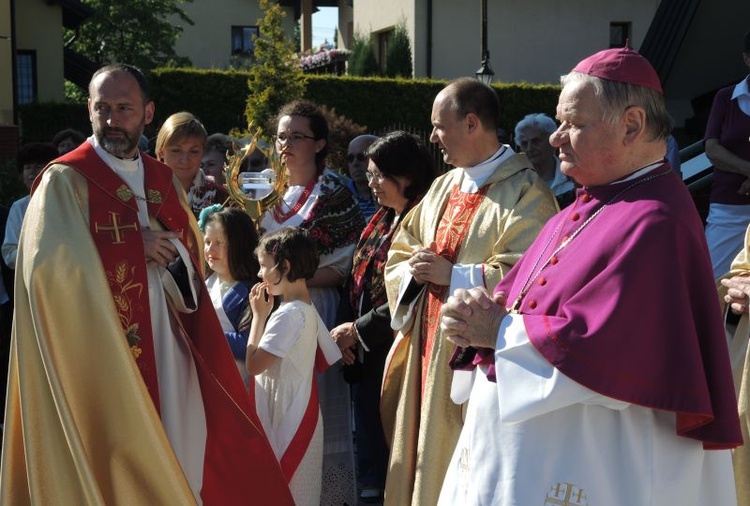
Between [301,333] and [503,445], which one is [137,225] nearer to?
[301,333]

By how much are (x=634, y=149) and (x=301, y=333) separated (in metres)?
2.54

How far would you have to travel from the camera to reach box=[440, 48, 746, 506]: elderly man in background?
9.07 feet

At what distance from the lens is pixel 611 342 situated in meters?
2.76

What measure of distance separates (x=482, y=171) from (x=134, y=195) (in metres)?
1.55

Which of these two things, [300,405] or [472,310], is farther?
[300,405]

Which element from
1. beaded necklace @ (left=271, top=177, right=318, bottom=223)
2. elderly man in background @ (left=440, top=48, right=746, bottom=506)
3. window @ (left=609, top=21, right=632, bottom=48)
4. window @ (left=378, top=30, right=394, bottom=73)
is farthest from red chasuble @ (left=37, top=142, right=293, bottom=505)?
window @ (left=609, top=21, right=632, bottom=48)

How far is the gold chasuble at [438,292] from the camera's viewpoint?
15.0 ft

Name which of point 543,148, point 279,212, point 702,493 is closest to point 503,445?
point 702,493

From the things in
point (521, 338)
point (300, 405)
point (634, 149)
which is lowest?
point (300, 405)

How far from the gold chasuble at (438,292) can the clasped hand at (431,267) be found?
0.09 metres

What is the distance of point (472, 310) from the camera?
3.04 meters

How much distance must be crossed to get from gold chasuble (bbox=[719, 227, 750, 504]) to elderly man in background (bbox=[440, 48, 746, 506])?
53.4 inches

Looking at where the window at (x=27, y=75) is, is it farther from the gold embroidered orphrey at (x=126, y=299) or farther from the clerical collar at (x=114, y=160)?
the gold embroidered orphrey at (x=126, y=299)

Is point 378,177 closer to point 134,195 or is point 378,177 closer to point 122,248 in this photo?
point 134,195
